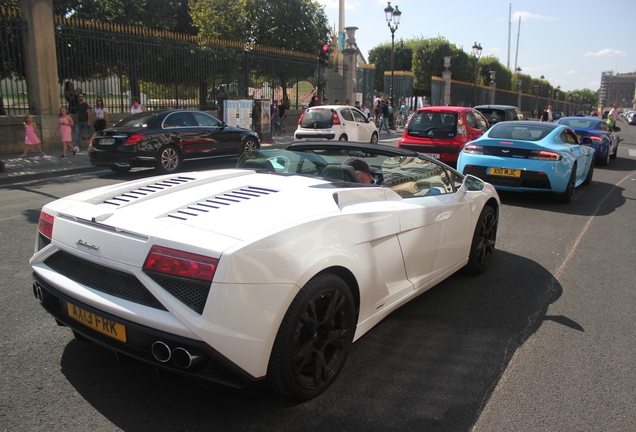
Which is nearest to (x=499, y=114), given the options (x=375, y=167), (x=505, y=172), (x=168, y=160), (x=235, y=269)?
(x=505, y=172)

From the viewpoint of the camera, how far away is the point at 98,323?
2.59 m

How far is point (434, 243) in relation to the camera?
12.9 feet

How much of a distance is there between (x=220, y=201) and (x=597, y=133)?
48.8ft

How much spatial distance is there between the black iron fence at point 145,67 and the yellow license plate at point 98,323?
48.8ft

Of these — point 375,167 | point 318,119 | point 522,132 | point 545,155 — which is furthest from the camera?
point 318,119

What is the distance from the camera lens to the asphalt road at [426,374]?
105 inches

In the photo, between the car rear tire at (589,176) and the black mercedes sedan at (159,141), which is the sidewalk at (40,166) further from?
the car rear tire at (589,176)

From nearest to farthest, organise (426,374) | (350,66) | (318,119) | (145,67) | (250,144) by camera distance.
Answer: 1. (426,374)
2. (250,144)
3. (318,119)
4. (145,67)
5. (350,66)

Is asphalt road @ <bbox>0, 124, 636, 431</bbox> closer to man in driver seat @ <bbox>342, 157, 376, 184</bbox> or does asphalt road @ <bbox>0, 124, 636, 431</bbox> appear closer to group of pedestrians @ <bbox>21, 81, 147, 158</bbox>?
man in driver seat @ <bbox>342, 157, 376, 184</bbox>

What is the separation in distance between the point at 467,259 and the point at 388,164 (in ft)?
3.88

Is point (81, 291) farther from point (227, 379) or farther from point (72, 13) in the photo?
point (72, 13)

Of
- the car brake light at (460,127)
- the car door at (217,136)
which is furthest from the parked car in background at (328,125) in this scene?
the car brake light at (460,127)

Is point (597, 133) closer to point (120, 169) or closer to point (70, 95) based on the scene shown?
point (120, 169)

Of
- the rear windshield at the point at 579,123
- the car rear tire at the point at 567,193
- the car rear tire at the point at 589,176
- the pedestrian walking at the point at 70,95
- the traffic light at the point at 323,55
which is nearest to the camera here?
the car rear tire at the point at 567,193
